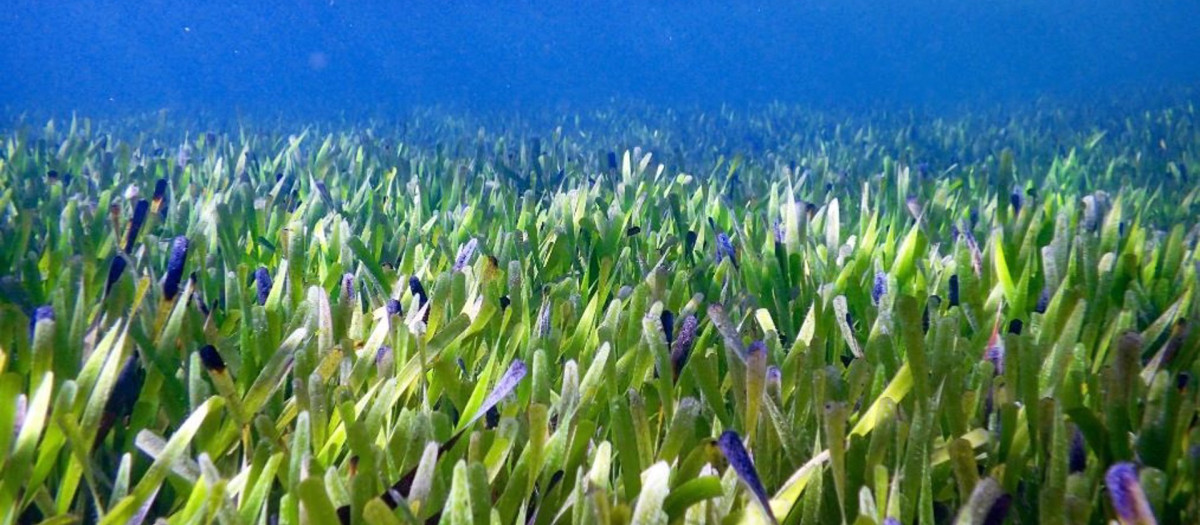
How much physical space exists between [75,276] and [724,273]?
138 centimetres

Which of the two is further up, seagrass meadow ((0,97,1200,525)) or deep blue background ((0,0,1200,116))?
deep blue background ((0,0,1200,116))

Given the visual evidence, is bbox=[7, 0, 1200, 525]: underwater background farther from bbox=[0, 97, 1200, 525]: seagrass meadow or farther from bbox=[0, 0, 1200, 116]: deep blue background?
bbox=[0, 0, 1200, 116]: deep blue background

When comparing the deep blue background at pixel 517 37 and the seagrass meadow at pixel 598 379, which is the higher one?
the deep blue background at pixel 517 37

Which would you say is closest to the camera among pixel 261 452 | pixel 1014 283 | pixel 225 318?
pixel 261 452

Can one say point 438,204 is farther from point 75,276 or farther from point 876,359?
point 876,359

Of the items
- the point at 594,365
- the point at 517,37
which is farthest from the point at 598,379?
the point at 517,37

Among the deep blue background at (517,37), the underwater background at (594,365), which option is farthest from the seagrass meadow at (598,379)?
the deep blue background at (517,37)

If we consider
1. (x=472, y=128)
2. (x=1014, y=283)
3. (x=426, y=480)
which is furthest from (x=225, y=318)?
(x=472, y=128)

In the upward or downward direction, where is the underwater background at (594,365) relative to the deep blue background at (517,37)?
downward

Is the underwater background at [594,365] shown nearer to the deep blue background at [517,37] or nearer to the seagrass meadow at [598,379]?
the seagrass meadow at [598,379]

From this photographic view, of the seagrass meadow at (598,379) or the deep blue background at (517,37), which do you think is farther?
the deep blue background at (517,37)

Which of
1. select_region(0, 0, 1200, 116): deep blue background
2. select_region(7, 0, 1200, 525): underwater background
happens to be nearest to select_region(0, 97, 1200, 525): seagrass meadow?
select_region(7, 0, 1200, 525): underwater background

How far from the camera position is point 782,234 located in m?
2.37

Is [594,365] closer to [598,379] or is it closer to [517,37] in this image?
[598,379]
